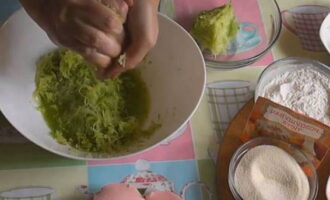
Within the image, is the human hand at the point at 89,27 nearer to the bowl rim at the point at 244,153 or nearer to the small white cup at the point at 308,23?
the bowl rim at the point at 244,153

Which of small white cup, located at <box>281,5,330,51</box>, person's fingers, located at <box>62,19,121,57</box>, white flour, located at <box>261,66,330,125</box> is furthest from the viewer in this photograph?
small white cup, located at <box>281,5,330,51</box>

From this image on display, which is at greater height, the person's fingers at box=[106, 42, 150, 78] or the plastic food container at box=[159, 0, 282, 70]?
the person's fingers at box=[106, 42, 150, 78]

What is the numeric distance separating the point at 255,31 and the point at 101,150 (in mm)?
467

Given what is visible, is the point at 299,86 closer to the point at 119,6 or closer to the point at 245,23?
the point at 245,23

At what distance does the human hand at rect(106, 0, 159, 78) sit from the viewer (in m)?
0.72

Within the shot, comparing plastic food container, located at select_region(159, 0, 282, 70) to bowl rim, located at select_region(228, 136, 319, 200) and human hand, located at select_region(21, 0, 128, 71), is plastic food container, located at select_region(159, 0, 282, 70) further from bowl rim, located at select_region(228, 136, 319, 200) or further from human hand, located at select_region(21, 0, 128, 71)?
human hand, located at select_region(21, 0, 128, 71)

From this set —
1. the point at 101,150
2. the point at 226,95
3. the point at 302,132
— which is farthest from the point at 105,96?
the point at 302,132

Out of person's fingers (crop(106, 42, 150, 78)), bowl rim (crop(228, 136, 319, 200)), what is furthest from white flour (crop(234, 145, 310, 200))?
person's fingers (crop(106, 42, 150, 78))

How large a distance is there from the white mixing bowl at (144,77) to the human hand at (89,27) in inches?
7.8

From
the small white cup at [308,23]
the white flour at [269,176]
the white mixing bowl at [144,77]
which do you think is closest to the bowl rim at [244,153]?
the white flour at [269,176]

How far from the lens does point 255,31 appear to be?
1142mm

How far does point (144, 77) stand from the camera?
101 cm

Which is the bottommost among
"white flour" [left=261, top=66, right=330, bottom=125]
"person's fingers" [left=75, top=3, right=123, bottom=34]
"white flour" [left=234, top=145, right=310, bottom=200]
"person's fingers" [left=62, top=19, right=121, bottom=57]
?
"white flour" [left=234, top=145, right=310, bottom=200]

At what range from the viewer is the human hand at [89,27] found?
67 centimetres
